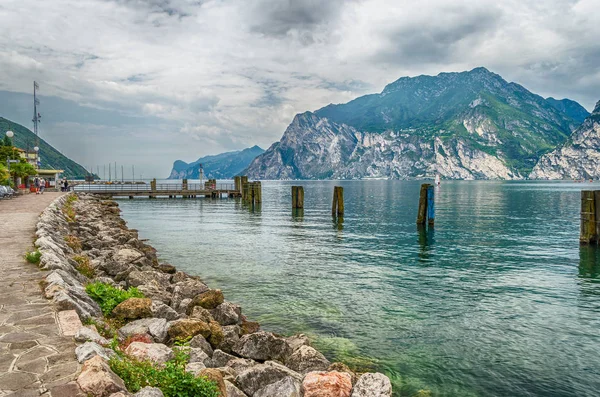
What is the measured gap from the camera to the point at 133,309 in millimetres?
10477

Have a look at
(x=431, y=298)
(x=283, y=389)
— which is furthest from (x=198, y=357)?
(x=431, y=298)

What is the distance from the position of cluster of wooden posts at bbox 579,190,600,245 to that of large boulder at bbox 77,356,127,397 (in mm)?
32434

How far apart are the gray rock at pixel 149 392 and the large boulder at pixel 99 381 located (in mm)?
187

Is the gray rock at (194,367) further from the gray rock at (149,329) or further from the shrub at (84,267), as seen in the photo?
the shrub at (84,267)

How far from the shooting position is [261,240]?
33.3 metres

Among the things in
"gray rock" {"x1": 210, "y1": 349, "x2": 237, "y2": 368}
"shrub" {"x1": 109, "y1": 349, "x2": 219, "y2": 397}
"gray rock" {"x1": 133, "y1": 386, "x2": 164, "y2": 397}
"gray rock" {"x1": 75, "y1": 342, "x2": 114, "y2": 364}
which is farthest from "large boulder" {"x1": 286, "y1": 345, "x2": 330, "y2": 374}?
"gray rock" {"x1": 133, "y1": 386, "x2": 164, "y2": 397}

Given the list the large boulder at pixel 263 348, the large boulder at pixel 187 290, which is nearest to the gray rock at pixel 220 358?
the large boulder at pixel 263 348

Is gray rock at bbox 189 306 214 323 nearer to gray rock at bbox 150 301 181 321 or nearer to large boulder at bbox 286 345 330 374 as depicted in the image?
gray rock at bbox 150 301 181 321

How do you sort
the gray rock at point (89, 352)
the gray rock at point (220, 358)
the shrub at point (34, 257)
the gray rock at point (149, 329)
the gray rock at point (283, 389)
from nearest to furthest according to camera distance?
the gray rock at point (89, 352), the gray rock at point (283, 389), the gray rock at point (220, 358), the gray rock at point (149, 329), the shrub at point (34, 257)

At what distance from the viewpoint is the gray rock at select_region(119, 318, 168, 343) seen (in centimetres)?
950

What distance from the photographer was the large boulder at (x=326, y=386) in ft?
24.2

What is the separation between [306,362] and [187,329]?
9.59 ft

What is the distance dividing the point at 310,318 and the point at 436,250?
16.2 metres

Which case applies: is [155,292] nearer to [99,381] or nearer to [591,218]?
[99,381]
